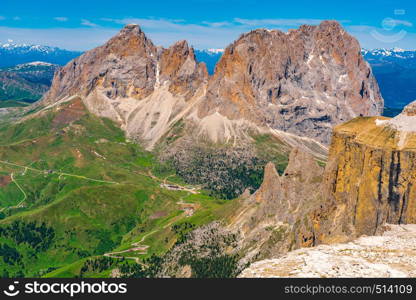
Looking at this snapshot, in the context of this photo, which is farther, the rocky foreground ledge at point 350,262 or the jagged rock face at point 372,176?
the jagged rock face at point 372,176

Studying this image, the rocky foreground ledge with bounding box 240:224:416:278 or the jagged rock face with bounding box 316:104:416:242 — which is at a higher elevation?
the jagged rock face with bounding box 316:104:416:242

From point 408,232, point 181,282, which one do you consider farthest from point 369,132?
point 181,282

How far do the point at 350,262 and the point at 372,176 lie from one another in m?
52.4

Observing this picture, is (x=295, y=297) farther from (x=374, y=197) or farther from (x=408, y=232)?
(x=374, y=197)

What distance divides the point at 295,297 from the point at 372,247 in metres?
28.6

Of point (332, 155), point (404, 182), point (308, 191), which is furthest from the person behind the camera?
point (308, 191)

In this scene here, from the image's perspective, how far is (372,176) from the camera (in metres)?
119

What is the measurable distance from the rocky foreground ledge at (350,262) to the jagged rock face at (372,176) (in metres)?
28.0

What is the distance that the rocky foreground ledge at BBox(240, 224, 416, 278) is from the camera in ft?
223

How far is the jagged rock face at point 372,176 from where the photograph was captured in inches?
4437

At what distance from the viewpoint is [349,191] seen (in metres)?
129

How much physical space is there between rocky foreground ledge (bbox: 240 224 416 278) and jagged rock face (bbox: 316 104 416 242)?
28002 millimetres

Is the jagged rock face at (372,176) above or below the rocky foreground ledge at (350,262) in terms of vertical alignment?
above

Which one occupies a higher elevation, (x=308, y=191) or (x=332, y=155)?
(x=332, y=155)
